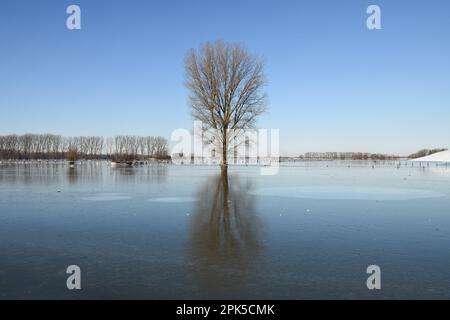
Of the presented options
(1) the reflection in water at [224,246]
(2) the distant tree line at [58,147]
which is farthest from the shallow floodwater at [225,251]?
(2) the distant tree line at [58,147]

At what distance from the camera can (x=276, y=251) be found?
504 centimetres

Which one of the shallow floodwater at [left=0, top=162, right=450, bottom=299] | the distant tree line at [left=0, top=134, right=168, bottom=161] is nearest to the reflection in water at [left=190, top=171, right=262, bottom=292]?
the shallow floodwater at [left=0, top=162, right=450, bottom=299]

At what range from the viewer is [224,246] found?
210 inches

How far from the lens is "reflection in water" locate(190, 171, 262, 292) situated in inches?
155

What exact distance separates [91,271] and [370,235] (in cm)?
453

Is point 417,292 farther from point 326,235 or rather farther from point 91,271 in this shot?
point 91,271

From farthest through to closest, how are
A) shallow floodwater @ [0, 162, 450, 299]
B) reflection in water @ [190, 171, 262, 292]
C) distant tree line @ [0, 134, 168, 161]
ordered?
1. distant tree line @ [0, 134, 168, 161]
2. reflection in water @ [190, 171, 262, 292]
3. shallow floodwater @ [0, 162, 450, 299]

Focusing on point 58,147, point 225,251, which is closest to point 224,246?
point 225,251

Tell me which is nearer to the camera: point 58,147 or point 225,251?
point 225,251

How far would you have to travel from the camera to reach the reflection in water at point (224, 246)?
12.9ft

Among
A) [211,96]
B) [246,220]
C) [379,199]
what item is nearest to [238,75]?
[211,96]

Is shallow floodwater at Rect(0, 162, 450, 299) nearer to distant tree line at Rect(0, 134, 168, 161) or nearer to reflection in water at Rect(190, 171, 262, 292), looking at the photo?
reflection in water at Rect(190, 171, 262, 292)

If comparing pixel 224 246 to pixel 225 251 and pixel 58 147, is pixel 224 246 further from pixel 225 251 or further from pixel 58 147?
pixel 58 147
